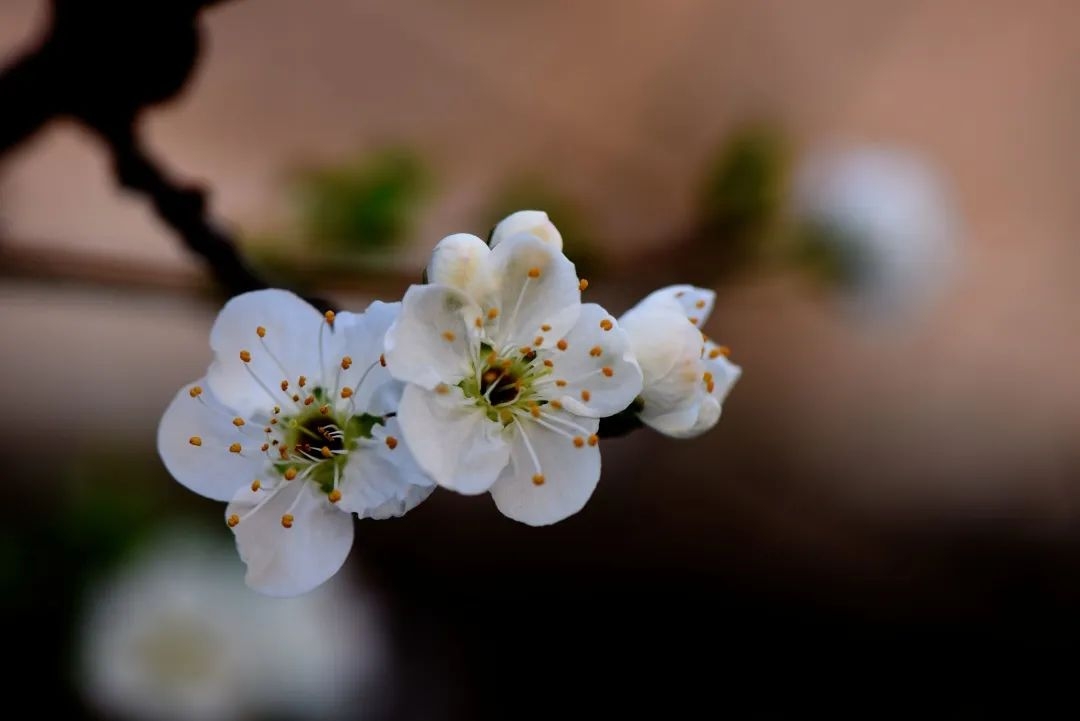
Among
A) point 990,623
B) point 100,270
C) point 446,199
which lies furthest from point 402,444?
point 990,623

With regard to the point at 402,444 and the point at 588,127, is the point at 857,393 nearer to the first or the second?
the point at 588,127

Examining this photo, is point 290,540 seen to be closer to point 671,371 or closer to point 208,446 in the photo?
point 208,446

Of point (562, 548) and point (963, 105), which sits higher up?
point (963, 105)

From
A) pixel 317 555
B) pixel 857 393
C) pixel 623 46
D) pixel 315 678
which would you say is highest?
pixel 623 46

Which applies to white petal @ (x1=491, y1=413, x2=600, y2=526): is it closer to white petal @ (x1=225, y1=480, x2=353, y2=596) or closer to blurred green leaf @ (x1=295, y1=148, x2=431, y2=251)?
white petal @ (x1=225, y1=480, x2=353, y2=596)

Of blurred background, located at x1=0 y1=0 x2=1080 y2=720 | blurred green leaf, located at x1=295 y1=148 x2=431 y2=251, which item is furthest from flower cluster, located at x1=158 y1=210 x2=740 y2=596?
blurred green leaf, located at x1=295 y1=148 x2=431 y2=251

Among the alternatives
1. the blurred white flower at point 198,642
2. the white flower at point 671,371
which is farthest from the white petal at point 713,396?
the blurred white flower at point 198,642
